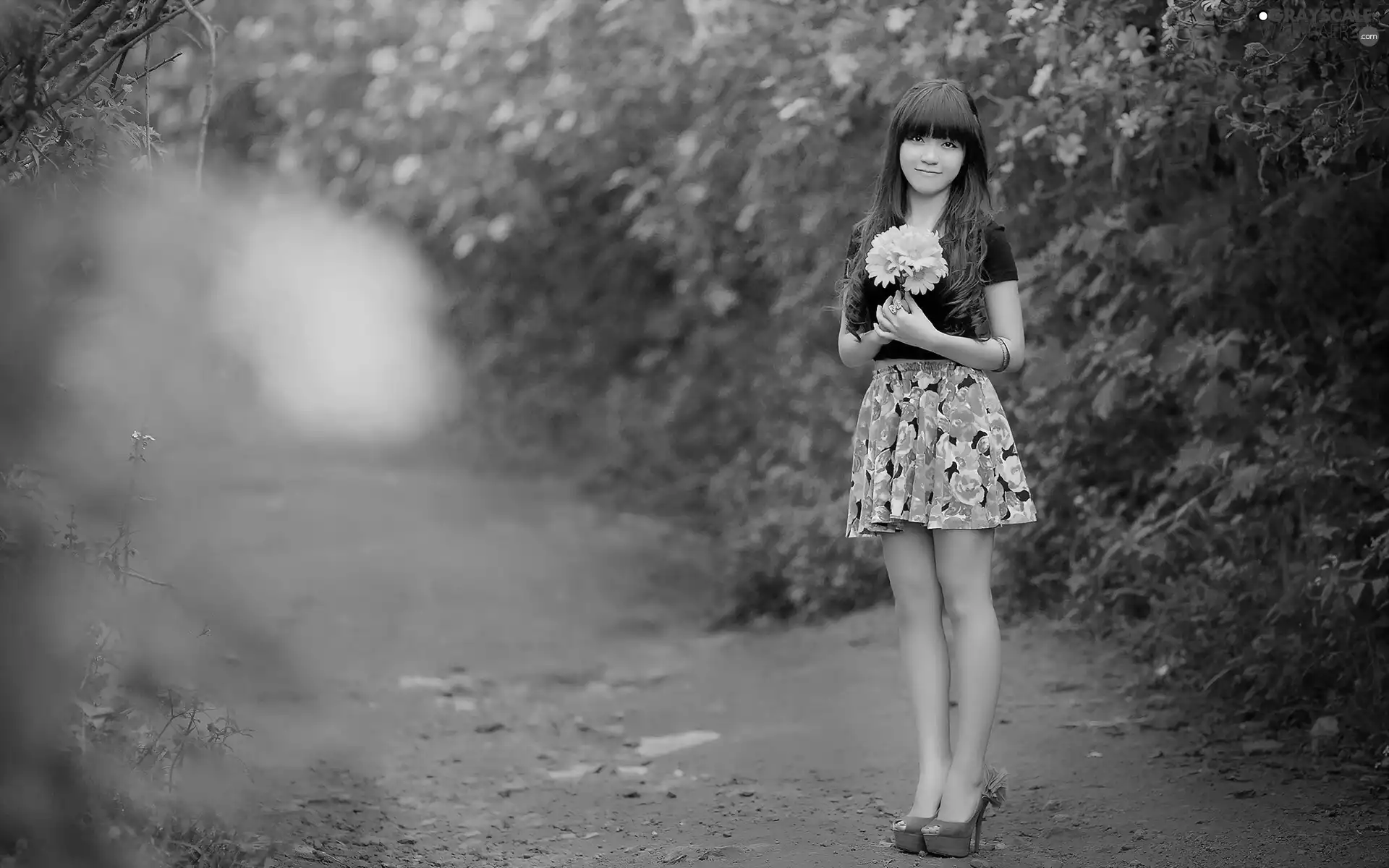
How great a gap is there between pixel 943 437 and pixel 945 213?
485mm

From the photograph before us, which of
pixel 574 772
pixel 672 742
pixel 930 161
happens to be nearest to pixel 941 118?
pixel 930 161

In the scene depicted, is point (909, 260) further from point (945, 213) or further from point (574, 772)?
point (574, 772)

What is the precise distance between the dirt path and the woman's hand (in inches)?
43.2

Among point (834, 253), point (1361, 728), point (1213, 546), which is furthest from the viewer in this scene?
point (834, 253)

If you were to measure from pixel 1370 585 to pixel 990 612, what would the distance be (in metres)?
1.42

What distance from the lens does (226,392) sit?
13.0 m

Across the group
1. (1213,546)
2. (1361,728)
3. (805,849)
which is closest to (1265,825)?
(1361,728)

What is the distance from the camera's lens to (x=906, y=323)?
3.34m

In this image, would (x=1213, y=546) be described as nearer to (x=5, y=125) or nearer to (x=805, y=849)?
(x=805, y=849)

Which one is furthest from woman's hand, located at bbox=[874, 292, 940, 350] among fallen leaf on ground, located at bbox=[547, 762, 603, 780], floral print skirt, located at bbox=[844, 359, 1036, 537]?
fallen leaf on ground, located at bbox=[547, 762, 603, 780]

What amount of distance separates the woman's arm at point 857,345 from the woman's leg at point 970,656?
1.35 ft

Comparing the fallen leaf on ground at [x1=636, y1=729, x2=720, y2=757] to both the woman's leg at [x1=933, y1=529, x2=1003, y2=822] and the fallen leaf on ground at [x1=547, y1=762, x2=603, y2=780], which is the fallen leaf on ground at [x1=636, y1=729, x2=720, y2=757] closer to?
the fallen leaf on ground at [x1=547, y1=762, x2=603, y2=780]

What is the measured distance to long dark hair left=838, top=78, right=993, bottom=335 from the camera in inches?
135

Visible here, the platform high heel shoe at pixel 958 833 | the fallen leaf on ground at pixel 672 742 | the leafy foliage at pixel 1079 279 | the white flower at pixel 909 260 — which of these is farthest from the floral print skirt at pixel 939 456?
the fallen leaf on ground at pixel 672 742
